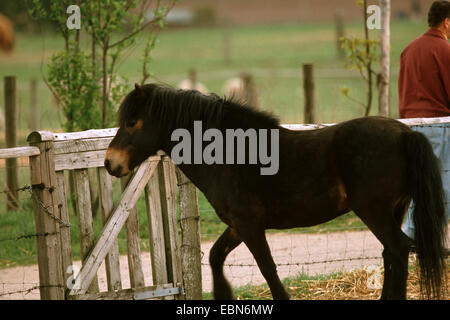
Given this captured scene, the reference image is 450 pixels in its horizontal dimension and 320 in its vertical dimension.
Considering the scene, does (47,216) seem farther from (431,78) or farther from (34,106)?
(34,106)

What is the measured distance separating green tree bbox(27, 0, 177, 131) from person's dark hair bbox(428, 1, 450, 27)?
12.0 feet

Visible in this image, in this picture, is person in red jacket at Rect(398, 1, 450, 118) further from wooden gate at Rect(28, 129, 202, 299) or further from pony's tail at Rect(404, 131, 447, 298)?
wooden gate at Rect(28, 129, 202, 299)

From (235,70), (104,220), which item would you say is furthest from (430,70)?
(235,70)

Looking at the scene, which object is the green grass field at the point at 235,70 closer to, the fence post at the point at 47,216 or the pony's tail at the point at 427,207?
the fence post at the point at 47,216

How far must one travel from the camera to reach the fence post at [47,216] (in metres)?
5.06

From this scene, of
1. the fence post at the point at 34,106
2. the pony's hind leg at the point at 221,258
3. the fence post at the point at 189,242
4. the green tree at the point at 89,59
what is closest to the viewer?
the pony's hind leg at the point at 221,258

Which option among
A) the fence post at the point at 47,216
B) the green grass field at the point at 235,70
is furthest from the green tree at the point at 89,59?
the fence post at the point at 47,216

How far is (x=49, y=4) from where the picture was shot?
8.41m

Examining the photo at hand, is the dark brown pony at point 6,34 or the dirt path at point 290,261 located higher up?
the dark brown pony at point 6,34

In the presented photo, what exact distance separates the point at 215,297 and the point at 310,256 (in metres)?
2.49

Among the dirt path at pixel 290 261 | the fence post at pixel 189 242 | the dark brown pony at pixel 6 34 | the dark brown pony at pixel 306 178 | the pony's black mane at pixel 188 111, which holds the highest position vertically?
the dark brown pony at pixel 6 34

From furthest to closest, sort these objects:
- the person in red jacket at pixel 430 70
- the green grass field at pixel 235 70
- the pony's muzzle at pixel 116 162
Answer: the green grass field at pixel 235 70 → the person in red jacket at pixel 430 70 → the pony's muzzle at pixel 116 162

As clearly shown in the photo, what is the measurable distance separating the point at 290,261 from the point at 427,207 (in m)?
2.75
